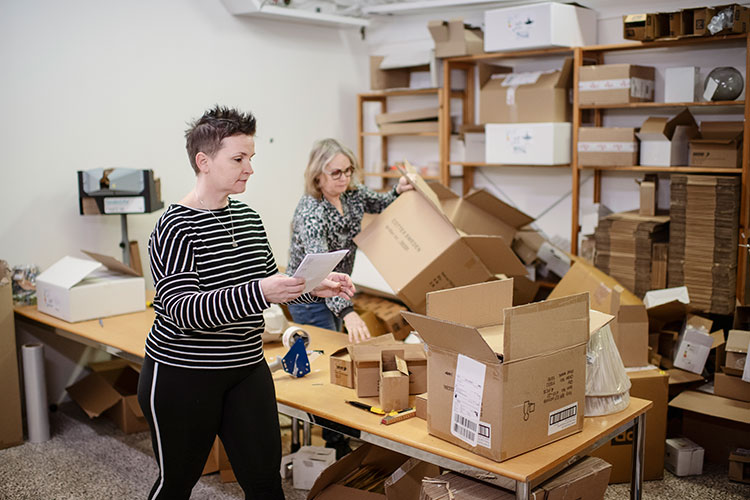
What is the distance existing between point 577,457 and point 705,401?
1.56 meters

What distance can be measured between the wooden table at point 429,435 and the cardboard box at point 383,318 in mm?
1053

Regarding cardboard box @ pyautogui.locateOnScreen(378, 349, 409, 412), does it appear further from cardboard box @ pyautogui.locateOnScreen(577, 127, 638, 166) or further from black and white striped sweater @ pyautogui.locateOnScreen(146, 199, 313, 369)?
cardboard box @ pyautogui.locateOnScreen(577, 127, 638, 166)

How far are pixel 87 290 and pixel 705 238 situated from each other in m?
3.01

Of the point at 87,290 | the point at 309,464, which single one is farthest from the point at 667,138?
the point at 87,290

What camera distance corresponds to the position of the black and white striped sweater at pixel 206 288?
1.92 metres

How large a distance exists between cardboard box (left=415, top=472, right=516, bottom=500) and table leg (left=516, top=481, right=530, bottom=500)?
5.4 inches

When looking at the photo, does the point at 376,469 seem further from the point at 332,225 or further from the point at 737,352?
the point at 737,352

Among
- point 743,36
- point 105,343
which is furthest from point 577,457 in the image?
point 743,36

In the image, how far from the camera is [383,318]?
13.9ft

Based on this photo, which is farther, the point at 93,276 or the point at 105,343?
the point at 93,276

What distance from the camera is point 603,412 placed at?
2.26 m

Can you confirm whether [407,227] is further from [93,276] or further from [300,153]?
[300,153]

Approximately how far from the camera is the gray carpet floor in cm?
315

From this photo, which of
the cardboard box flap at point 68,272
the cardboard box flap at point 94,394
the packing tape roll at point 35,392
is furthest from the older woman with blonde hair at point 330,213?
the packing tape roll at point 35,392
